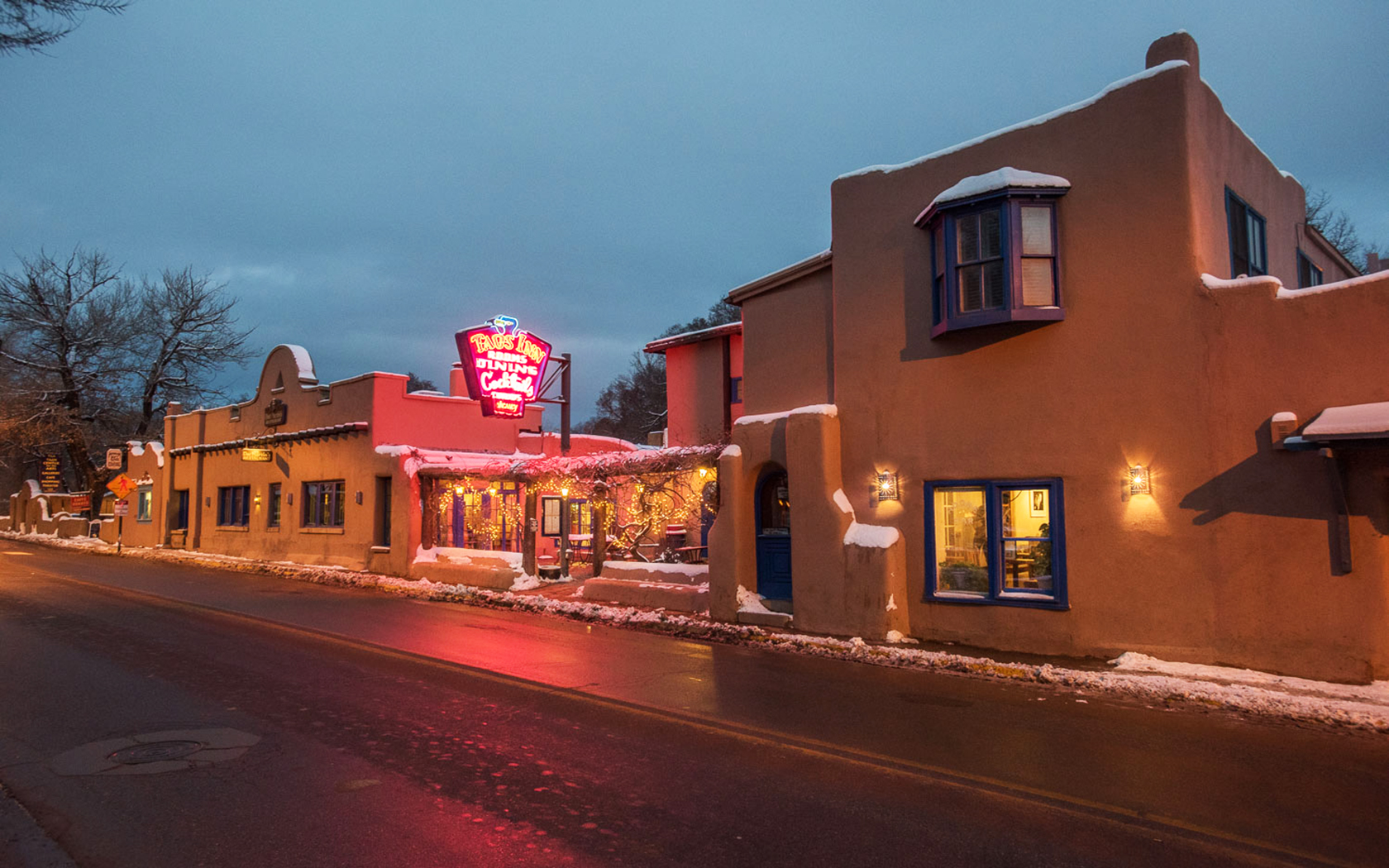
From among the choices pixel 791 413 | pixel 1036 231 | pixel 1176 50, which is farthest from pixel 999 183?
pixel 791 413

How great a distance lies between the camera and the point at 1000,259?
11.4 metres

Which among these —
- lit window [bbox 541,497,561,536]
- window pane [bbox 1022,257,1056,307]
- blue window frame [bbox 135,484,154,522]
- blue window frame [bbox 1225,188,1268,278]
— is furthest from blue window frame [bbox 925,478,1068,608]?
blue window frame [bbox 135,484,154,522]

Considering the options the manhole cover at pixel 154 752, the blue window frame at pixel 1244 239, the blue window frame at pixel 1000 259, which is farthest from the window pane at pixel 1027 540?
the manhole cover at pixel 154 752

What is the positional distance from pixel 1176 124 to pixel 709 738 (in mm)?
9253

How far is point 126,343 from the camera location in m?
41.9

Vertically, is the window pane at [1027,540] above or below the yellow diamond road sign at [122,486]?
below

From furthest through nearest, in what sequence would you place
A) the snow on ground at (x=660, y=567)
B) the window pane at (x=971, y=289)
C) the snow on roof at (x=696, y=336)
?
the snow on roof at (x=696, y=336)
the snow on ground at (x=660, y=567)
the window pane at (x=971, y=289)

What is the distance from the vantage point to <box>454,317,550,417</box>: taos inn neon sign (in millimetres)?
20031

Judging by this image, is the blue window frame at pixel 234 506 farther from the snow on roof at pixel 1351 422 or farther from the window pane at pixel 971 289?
the snow on roof at pixel 1351 422

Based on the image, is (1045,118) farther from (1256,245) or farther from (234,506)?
(234,506)

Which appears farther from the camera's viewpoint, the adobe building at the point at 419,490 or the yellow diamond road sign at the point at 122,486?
the yellow diamond road sign at the point at 122,486

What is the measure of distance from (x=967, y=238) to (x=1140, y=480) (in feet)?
12.8

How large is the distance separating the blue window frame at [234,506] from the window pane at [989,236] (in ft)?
87.2

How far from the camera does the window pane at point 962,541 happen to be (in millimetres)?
11859
